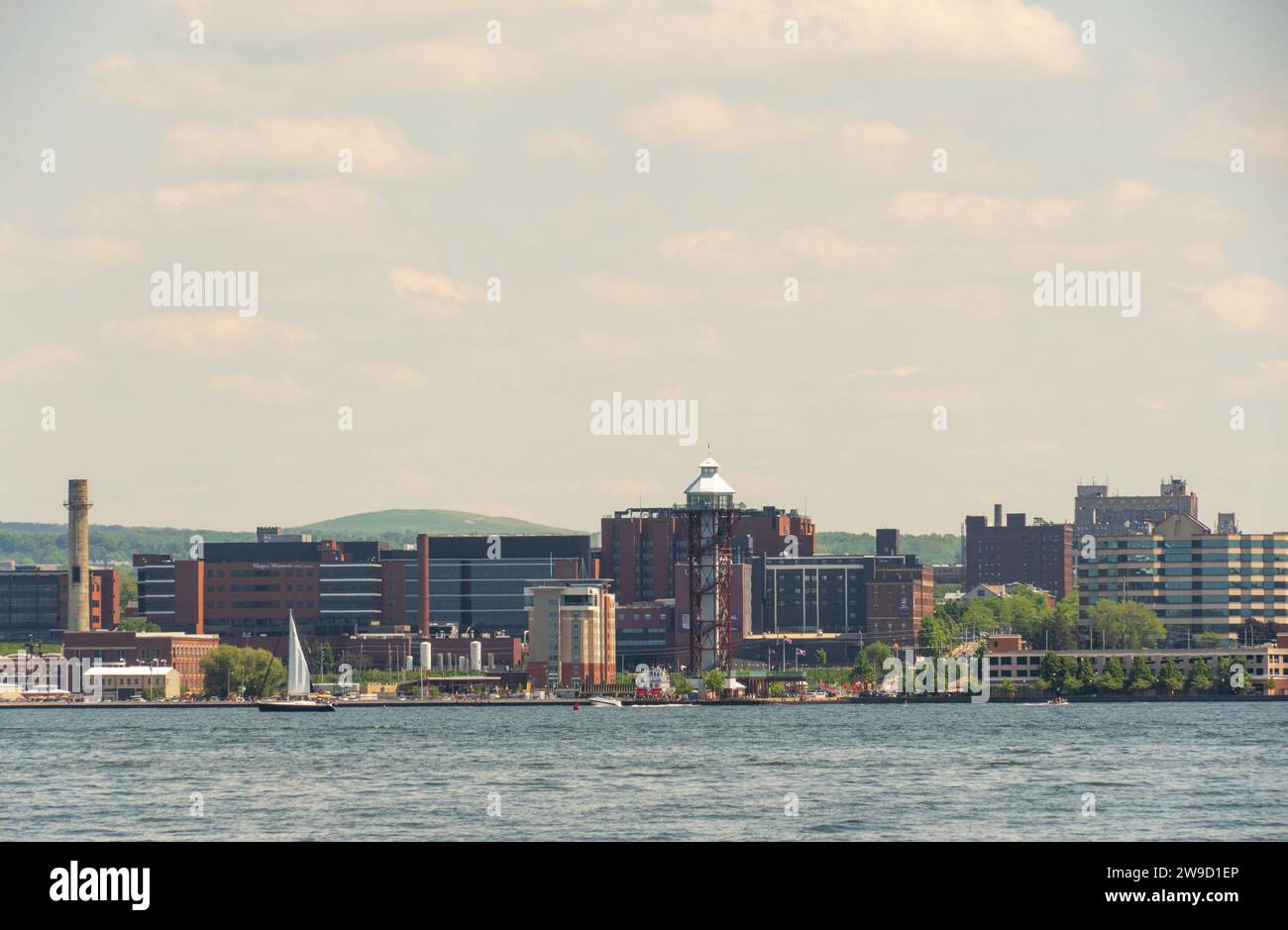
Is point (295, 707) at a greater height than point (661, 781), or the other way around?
point (661, 781)

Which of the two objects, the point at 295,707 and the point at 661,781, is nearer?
the point at 661,781

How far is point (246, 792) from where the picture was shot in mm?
75188

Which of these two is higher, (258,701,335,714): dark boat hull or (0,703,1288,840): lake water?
(0,703,1288,840): lake water

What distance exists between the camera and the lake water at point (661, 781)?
57.9 meters

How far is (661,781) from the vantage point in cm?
7900

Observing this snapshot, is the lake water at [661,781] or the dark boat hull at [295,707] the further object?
the dark boat hull at [295,707]

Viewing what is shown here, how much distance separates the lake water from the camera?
57.9 metres

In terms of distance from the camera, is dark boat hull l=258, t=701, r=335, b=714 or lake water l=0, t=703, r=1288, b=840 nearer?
lake water l=0, t=703, r=1288, b=840

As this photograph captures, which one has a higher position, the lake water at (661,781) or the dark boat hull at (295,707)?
the lake water at (661,781)
